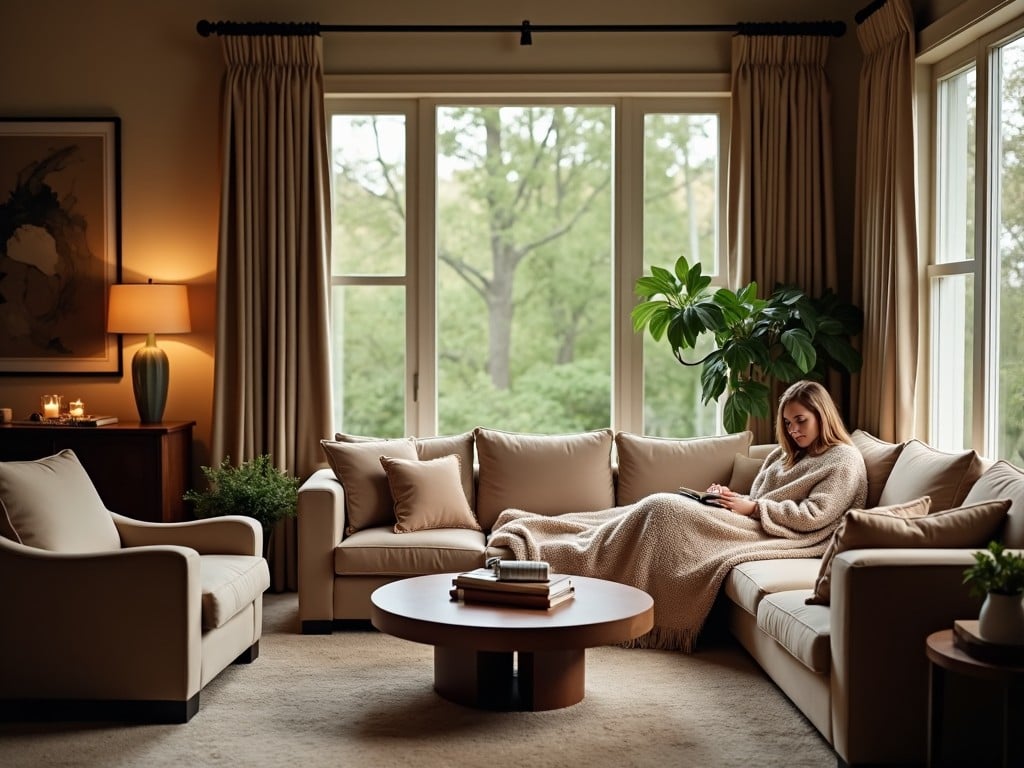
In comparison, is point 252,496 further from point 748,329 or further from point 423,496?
point 748,329

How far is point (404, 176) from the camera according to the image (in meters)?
5.90

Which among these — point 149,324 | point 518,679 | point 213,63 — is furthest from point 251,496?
point 213,63

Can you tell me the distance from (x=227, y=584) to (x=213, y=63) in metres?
3.15

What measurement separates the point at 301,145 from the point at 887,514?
11.8ft

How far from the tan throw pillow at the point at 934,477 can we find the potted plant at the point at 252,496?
2.61 meters

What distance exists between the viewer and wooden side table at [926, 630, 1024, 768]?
8.60 ft

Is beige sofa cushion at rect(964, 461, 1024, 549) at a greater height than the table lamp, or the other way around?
the table lamp

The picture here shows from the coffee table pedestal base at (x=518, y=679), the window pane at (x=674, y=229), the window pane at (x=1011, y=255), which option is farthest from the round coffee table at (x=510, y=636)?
the window pane at (x=674, y=229)

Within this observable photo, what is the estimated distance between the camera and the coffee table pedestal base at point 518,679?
3617 mm

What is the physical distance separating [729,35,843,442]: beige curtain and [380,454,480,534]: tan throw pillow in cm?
186

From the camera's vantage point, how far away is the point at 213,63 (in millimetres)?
5758

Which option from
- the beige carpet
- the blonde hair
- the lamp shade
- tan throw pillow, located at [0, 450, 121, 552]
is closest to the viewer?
the beige carpet

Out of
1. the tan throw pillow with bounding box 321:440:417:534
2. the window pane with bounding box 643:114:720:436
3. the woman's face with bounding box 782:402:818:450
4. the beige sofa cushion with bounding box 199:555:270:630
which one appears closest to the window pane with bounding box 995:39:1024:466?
the woman's face with bounding box 782:402:818:450

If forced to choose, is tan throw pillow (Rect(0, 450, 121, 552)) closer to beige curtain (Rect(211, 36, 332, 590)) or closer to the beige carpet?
the beige carpet
